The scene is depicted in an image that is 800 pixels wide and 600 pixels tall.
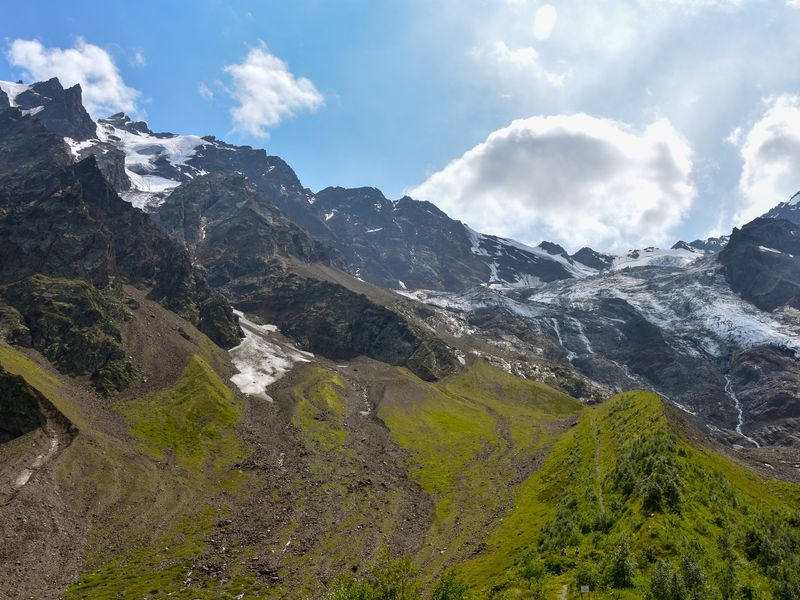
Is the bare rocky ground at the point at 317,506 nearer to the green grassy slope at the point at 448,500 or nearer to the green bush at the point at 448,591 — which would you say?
the green grassy slope at the point at 448,500

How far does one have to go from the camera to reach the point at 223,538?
79375mm

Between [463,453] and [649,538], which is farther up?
[649,538]

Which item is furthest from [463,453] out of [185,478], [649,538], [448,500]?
[649,538]

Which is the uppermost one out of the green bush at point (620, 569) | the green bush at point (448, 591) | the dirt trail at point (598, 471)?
the dirt trail at point (598, 471)

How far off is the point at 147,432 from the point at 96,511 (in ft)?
137

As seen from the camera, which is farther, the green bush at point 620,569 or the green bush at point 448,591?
the green bush at point 448,591

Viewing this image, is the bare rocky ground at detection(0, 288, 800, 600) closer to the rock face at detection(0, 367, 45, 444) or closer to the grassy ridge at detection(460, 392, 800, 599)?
the rock face at detection(0, 367, 45, 444)

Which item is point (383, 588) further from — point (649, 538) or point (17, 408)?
point (17, 408)

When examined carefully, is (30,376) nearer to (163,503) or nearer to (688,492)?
(163,503)

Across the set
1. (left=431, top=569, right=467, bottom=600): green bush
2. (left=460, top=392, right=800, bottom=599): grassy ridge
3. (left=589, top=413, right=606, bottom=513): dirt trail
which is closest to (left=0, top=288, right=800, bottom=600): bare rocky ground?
(left=589, top=413, right=606, bottom=513): dirt trail

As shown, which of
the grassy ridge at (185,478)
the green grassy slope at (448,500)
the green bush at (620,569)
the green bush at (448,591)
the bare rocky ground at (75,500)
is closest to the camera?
the green bush at (620,569)

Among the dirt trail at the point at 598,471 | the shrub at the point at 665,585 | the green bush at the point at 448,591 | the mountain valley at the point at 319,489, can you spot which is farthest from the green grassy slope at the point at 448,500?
the green bush at the point at 448,591

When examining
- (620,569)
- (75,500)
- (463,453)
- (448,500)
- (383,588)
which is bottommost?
(75,500)

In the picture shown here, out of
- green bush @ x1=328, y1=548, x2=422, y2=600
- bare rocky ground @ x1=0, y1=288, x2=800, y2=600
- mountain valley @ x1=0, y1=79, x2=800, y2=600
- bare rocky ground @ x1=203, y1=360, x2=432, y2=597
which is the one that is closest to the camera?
green bush @ x1=328, y1=548, x2=422, y2=600
